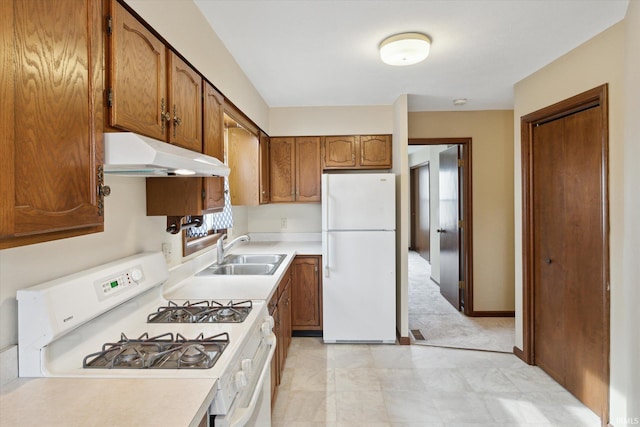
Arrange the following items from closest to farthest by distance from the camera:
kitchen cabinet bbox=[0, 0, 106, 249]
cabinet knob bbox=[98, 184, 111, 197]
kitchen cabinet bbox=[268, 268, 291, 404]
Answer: kitchen cabinet bbox=[0, 0, 106, 249]
cabinet knob bbox=[98, 184, 111, 197]
kitchen cabinet bbox=[268, 268, 291, 404]

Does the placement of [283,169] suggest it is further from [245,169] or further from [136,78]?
[136,78]

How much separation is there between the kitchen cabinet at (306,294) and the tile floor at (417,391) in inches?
11.9

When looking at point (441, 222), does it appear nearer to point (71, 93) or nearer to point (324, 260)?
point (324, 260)

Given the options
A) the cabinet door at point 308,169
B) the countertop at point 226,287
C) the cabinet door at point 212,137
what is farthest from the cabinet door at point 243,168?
the cabinet door at point 212,137

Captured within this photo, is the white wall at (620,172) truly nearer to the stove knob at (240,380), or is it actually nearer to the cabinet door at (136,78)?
the stove knob at (240,380)

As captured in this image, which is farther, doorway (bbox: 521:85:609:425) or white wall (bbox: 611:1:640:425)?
doorway (bbox: 521:85:609:425)

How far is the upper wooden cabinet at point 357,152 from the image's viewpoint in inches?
142

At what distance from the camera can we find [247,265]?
2818mm

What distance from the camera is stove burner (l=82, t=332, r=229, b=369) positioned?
41.6 inches

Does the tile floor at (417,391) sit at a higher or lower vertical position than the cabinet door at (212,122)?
lower

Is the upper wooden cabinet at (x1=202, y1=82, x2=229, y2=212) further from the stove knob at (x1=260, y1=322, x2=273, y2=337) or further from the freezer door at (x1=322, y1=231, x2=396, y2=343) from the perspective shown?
the freezer door at (x1=322, y1=231, x2=396, y2=343)

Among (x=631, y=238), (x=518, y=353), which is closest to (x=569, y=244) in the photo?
(x=631, y=238)

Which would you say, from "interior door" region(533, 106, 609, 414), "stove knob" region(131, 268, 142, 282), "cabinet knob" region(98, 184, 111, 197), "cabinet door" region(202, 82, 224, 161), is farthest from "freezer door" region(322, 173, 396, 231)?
"cabinet knob" region(98, 184, 111, 197)

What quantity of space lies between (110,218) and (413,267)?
6.16m
